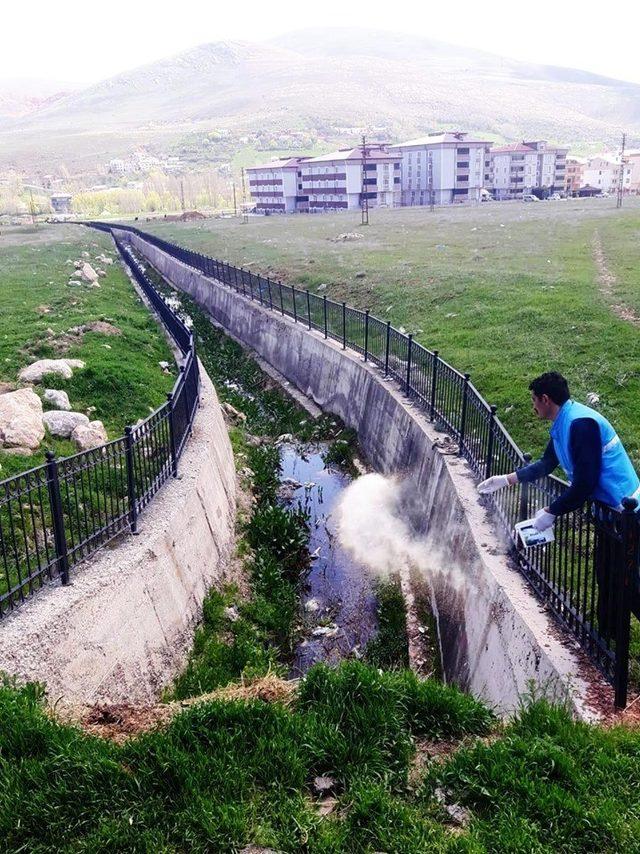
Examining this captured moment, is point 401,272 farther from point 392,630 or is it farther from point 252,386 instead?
point 392,630

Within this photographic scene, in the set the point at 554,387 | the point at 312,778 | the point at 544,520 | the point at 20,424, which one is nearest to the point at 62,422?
the point at 20,424

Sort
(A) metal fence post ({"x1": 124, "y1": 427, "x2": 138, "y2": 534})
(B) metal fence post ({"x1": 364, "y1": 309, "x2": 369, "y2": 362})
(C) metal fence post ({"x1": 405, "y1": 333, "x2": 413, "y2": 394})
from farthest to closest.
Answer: (B) metal fence post ({"x1": 364, "y1": 309, "x2": 369, "y2": 362})
(C) metal fence post ({"x1": 405, "y1": 333, "x2": 413, "y2": 394})
(A) metal fence post ({"x1": 124, "y1": 427, "x2": 138, "y2": 534})

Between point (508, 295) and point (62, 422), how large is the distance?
13.9 m

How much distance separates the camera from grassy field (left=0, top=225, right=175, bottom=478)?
495 inches

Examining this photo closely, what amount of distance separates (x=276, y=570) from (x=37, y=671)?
4.93m

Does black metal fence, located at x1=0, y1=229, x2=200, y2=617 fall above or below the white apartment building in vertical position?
below

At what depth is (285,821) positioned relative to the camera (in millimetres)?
4051

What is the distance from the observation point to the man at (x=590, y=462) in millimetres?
4941

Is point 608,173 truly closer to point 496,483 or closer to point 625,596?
point 496,483

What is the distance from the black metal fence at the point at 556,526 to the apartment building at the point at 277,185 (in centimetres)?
10110

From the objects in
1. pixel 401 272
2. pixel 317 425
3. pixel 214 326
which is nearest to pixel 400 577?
pixel 317 425

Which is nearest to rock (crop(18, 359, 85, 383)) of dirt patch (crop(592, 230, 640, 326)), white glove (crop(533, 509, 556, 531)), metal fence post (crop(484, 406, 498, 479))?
metal fence post (crop(484, 406, 498, 479))

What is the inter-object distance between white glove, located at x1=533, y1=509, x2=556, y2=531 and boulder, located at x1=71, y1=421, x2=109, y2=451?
686 cm

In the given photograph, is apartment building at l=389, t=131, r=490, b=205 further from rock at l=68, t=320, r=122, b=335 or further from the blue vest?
the blue vest
